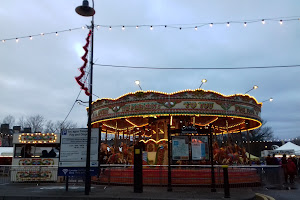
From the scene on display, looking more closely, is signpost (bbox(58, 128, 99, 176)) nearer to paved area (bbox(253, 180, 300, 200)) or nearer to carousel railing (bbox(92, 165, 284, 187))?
carousel railing (bbox(92, 165, 284, 187))

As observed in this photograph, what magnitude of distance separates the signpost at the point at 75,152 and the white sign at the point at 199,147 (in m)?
3.95

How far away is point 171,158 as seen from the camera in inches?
458

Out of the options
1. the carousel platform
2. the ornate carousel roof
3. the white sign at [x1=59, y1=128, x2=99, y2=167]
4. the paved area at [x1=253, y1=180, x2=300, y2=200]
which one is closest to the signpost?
the white sign at [x1=59, y1=128, x2=99, y2=167]

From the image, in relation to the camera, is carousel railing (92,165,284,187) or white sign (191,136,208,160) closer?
white sign (191,136,208,160)

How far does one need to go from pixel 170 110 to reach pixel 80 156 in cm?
656

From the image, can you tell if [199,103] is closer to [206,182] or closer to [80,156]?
[206,182]

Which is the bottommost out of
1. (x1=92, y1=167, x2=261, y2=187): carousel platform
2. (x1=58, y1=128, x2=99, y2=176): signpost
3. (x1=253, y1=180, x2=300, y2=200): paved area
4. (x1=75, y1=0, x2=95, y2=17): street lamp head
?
(x1=253, y1=180, x2=300, y2=200): paved area

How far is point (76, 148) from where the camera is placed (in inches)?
433

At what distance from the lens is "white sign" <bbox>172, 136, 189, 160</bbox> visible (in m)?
11.5

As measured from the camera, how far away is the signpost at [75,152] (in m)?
10.8

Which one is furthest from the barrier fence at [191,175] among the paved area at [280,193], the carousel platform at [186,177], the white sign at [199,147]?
the white sign at [199,147]

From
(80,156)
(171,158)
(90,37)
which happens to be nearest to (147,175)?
(171,158)

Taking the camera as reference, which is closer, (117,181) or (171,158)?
(171,158)

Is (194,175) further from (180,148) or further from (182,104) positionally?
(182,104)
